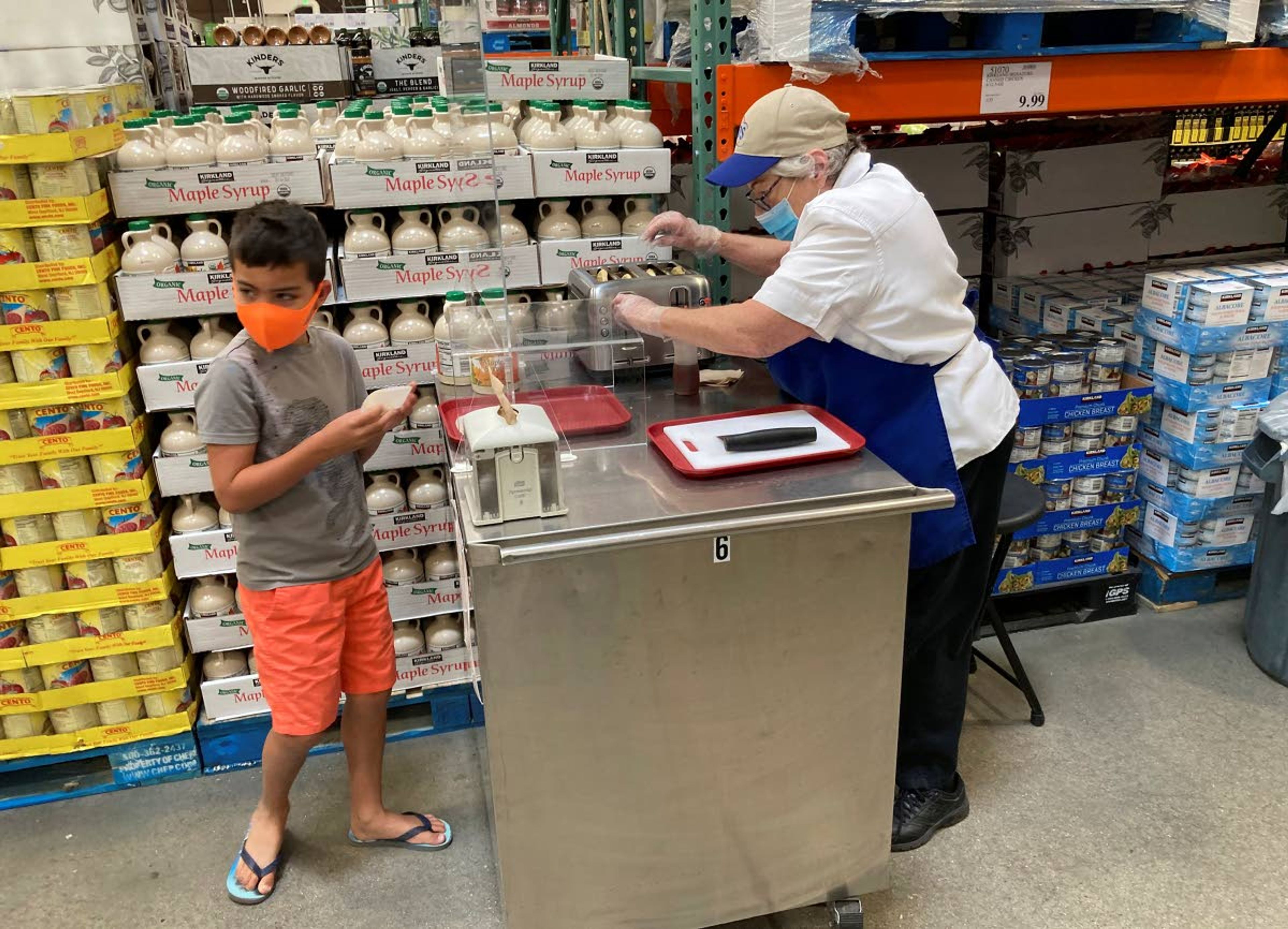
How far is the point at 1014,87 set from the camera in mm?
2561

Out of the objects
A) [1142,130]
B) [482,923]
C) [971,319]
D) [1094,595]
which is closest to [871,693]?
[971,319]

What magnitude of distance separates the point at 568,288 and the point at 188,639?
1.36 meters

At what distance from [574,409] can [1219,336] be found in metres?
2.06

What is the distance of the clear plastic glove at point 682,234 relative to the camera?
244 cm

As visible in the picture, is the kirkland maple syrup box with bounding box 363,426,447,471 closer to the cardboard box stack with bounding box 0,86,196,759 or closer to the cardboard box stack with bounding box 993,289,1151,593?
the cardboard box stack with bounding box 0,86,196,759

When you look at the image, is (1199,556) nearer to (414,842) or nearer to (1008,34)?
(1008,34)

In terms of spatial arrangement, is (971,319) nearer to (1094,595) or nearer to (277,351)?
(277,351)

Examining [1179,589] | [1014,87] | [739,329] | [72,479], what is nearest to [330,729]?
[72,479]

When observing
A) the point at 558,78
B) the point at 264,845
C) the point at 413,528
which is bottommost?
the point at 264,845

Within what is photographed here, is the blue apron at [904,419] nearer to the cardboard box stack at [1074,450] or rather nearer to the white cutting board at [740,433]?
the white cutting board at [740,433]

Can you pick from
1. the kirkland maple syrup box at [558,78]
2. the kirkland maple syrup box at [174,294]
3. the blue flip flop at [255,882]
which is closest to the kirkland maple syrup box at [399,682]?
the blue flip flop at [255,882]

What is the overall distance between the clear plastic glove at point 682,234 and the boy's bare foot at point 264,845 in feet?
5.29

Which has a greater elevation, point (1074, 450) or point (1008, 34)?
point (1008, 34)

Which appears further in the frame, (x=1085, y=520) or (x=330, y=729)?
(x=1085, y=520)
